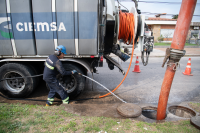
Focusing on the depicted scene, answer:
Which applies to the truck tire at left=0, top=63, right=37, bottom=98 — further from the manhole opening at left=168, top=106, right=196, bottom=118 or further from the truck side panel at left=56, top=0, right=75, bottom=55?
the manhole opening at left=168, top=106, right=196, bottom=118

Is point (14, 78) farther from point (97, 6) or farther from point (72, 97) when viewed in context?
point (97, 6)

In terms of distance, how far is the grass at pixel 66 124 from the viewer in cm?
240

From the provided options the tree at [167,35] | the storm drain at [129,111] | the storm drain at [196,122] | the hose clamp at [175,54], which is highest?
the tree at [167,35]

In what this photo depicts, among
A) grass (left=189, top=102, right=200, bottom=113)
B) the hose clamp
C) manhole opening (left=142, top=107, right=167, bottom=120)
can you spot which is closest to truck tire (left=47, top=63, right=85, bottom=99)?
manhole opening (left=142, top=107, right=167, bottom=120)

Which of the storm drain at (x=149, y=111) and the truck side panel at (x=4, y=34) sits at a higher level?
the truck side panel at (x=4, y=34)

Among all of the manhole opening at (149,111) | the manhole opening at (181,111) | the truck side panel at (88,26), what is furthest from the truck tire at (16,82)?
the manhole opening at (181,111)

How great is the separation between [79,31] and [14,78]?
92.3 inches

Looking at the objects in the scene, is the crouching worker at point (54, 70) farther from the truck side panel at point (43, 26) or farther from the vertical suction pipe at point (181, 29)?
the vertical suction pipe at point (181, 29)

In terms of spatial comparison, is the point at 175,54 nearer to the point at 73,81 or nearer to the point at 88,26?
the point at 88,26

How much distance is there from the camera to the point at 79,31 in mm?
3645

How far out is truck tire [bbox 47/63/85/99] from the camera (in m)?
3.92

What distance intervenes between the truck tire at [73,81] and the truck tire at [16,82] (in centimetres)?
84

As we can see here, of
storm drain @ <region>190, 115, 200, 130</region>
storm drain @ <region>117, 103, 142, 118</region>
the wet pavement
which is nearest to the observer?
storm drain @ <region>190, 115, 200, 130</region>

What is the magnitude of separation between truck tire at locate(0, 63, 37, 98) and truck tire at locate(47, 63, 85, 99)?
2.76 ft
